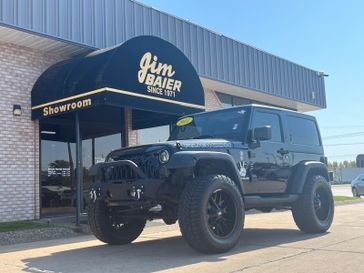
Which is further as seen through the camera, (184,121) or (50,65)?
(50,65)

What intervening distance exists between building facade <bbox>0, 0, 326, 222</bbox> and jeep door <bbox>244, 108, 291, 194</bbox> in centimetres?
597

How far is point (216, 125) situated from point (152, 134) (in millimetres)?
7640

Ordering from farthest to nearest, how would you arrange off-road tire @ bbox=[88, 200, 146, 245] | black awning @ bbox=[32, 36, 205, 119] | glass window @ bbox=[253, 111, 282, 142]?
black awning @ bbox=[32, 36, 205, 119], glass window @ bbox=[253, 111, 282, 142], off-road tire @ bbox=[88, 200, 146, 245]

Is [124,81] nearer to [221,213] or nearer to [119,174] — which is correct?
[119,174]

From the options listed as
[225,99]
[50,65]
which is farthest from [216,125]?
[225,99]

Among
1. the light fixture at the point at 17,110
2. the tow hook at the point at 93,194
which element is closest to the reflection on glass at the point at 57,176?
the light fixture at the point at 17,110

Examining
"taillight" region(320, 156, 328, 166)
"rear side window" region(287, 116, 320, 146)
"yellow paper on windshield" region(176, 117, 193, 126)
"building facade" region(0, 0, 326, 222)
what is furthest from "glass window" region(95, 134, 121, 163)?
"taillight" region(320, 156, 328, 166)

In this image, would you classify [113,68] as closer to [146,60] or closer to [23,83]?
[146,60]

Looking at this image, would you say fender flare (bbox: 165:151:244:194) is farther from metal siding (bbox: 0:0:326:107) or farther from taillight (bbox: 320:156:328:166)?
metal siding (bbox: 0:0:326:107)

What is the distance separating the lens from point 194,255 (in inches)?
266

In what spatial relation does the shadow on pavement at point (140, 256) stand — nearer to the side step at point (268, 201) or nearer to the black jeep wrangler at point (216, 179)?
the black jeep wrangler at point (216, 179)

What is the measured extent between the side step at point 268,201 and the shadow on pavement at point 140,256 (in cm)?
59

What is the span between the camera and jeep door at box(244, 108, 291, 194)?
7895 millimetres

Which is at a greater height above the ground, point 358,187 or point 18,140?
point 18,140
